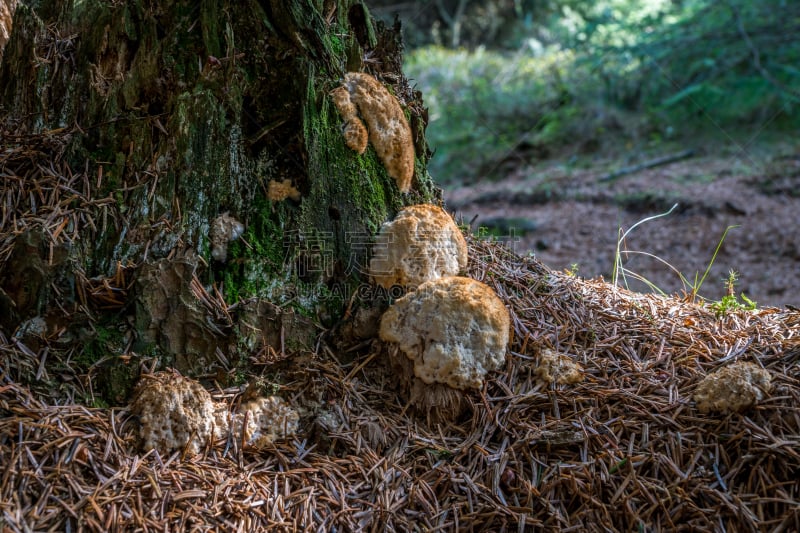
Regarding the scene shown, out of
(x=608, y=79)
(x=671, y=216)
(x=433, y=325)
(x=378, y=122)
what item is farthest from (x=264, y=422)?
(x=608, y=79)

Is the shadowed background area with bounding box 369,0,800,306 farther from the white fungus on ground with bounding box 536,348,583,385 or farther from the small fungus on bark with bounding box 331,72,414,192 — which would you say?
the small fungus on bark with bounding box 331,72,414,192

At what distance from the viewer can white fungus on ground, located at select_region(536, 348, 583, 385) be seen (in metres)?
2.46

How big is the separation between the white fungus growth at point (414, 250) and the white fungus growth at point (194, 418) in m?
0.78

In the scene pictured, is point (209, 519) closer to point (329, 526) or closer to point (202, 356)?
point (329, 526)

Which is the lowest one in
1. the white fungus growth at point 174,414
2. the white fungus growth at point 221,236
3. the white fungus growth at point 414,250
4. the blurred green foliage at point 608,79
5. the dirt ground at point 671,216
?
the dirt ground at point 671,216

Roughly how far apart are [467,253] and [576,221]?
5938 millimetres

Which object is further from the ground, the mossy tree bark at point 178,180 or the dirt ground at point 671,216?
the mossy tree bark at point 178,180

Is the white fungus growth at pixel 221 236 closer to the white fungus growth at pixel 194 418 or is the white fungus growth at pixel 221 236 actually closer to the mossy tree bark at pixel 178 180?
the mossy tree bark at pixel 178 180

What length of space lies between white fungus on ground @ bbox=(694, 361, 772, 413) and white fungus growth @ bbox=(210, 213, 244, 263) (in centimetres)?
214

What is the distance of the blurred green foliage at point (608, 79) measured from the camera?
870 cm

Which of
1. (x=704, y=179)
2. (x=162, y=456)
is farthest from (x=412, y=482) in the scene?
(x=704, y=179)

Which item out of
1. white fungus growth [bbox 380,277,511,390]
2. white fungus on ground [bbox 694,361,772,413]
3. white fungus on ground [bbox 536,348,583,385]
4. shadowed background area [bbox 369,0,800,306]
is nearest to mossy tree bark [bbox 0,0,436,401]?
white fungus growth [bbox 380,277,511,390]

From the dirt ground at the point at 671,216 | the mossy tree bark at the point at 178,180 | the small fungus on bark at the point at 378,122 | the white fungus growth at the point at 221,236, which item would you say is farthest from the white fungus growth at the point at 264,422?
the dirt ground at the point at 671,216

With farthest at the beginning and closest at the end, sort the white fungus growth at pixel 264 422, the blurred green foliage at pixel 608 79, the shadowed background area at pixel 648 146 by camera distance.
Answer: the blurred green foliage at pixel 608 79, the shadowed background area at pixel 648 146, the white fungus growth at pixel 264 422
